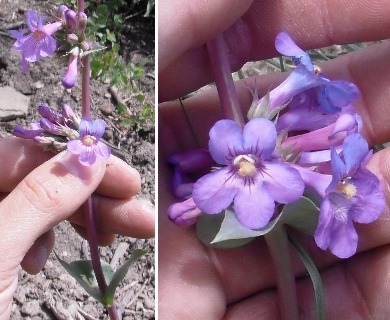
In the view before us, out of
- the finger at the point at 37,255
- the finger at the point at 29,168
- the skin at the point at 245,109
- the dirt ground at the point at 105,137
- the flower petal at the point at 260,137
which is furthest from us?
the dirt ground at the point at 105,137

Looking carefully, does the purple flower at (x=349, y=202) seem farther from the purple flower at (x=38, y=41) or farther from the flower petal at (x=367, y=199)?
the purple flower at (x=38, y=41)

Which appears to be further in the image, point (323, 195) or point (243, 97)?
point (243, 97)

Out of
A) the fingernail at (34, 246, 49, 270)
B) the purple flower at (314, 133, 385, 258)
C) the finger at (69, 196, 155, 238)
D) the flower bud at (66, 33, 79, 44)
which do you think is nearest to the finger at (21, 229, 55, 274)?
the fingernail at (34, 246, 49, 270)

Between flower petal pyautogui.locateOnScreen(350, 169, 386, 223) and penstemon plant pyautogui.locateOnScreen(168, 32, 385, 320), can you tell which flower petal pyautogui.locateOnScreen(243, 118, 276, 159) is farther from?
flower petal pyautogui.locateOnScreen(350, 169, 386, 223)

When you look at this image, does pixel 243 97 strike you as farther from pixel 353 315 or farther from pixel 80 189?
pixel 353 315

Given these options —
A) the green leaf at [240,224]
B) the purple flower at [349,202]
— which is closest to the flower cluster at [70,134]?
the green leaf at [240,224]

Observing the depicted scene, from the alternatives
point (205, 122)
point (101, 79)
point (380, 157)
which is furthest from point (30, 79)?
point (380, 157)
